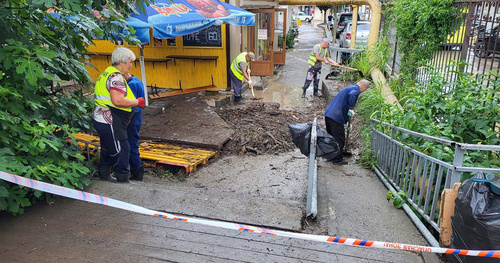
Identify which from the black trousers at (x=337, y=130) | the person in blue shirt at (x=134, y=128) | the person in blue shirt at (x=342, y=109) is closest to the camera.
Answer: the person in blue shirt at (x=134, y=128)

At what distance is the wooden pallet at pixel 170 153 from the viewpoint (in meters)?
5.25

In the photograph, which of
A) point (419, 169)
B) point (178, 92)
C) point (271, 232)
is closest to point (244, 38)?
point (178, 92)

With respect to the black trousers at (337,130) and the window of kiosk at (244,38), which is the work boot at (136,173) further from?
the window of kiosk at (244,38)

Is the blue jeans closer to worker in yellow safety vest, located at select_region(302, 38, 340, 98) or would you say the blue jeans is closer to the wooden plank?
the wooden plank

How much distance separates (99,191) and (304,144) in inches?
94.1

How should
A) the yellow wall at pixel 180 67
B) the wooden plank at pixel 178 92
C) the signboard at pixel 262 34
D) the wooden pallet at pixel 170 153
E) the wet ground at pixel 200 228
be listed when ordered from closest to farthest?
the wet ground at pixel 200 228
the wooden pallet at pixel 170 153
the wooden plank at pixel 178 92
the yellow wall at pixel 180 67
the signboard at pixel 262 34

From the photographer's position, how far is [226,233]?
122 inches

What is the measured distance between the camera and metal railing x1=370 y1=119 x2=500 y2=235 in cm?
286

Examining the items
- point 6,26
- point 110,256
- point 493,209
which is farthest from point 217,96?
point 493,209

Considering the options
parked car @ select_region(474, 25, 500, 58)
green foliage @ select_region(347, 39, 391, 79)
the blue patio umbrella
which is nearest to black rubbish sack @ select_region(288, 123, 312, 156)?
parked car @ select_region(474, 25, 500, 58)

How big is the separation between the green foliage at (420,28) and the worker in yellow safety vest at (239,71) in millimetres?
3679

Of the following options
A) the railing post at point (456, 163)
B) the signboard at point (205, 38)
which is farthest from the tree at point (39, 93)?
the signboard at point (205, 38)

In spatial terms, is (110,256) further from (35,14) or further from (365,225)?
(35,14)

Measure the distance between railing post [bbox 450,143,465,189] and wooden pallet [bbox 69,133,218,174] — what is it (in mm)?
3462
